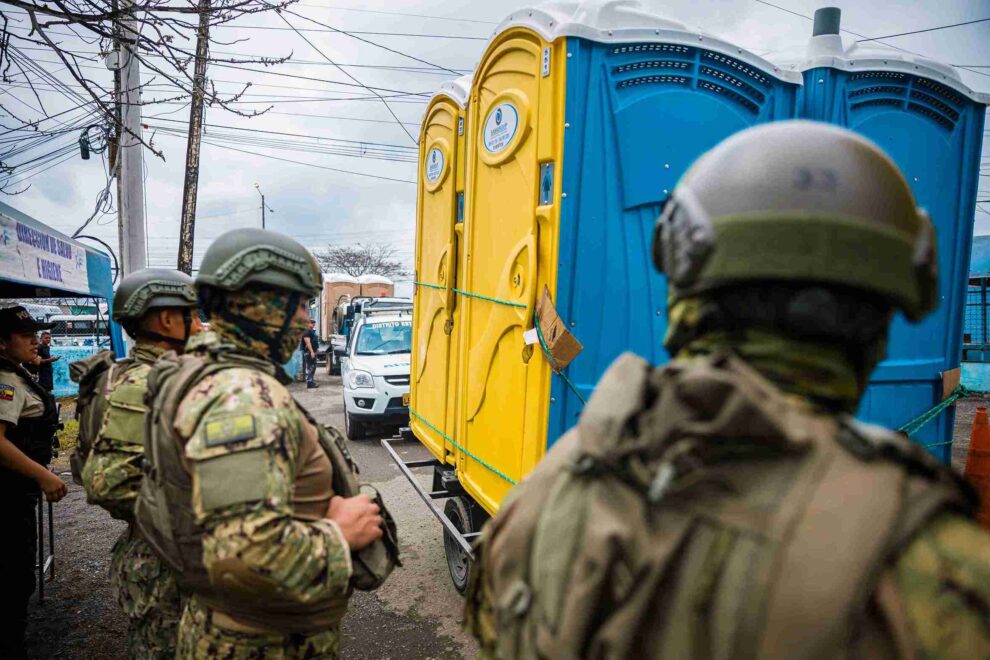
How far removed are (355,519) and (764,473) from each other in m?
1.33

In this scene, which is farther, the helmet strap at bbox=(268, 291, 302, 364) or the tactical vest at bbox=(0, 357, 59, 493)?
the tactical vest at bbox=(0, 357, 59, 493)

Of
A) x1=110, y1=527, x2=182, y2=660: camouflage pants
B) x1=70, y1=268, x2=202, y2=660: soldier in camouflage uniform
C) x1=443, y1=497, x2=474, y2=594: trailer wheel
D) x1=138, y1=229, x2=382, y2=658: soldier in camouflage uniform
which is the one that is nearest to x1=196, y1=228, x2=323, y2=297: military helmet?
x1=138, y1=229, x2=382, y2=658: soldier in camouflage uniform

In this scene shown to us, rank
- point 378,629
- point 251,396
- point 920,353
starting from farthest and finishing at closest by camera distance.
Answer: point 378,629
point 920,353
point 251,396

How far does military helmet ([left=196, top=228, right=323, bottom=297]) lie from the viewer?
6.05 ft

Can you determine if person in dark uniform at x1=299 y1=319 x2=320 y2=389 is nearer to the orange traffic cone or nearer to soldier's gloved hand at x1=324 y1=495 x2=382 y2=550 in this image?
the orange traffic cone

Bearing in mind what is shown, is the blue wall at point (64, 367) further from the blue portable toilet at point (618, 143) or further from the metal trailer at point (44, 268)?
the blue portable toilet at point (618, 143)

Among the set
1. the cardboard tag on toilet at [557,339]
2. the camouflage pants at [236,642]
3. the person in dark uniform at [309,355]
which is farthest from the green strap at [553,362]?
the person in dark uniform at [309,355]

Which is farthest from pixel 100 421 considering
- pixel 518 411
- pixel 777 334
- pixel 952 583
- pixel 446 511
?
pixel 952 583

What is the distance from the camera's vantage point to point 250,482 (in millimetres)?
1541

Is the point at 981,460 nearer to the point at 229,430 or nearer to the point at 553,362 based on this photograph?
the point at 553,362

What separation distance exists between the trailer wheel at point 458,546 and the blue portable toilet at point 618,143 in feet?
5.09

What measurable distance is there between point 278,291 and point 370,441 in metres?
7.67

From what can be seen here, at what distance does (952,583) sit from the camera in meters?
0.68

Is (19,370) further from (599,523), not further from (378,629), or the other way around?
(599,523)
